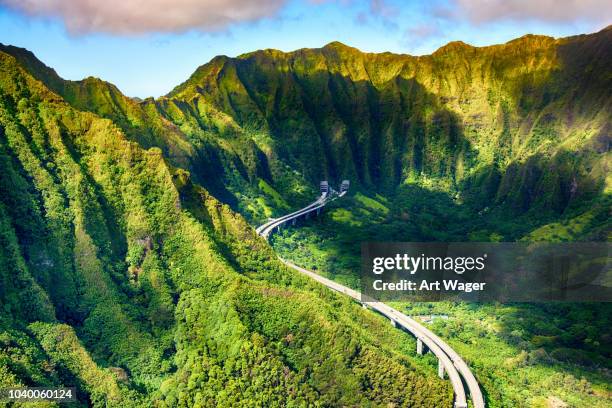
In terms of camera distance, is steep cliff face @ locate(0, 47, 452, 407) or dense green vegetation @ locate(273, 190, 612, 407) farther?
dense green vegetation @ locate(273, 190, 612, 407)

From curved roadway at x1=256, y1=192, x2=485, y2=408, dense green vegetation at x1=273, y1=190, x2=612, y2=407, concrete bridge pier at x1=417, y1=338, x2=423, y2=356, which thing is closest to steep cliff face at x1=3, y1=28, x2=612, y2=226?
dense green vegetation at x1=273, y1=190, x2=612, y2=407

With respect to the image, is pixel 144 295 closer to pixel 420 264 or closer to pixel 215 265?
pixel 215 265
